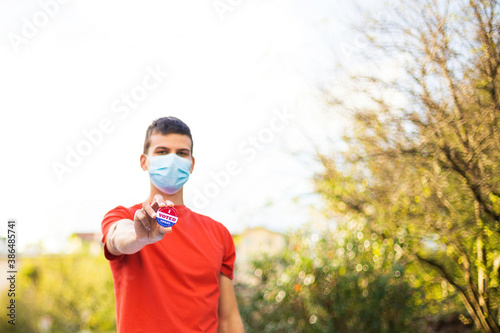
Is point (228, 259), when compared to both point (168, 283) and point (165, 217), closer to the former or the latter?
point (168, 283)

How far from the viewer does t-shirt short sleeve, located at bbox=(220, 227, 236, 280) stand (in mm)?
2186

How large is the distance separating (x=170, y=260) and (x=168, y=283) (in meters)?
0.09

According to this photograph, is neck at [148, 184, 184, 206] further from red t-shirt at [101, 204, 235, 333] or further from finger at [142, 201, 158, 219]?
finger at [142, 201, 158, 219]

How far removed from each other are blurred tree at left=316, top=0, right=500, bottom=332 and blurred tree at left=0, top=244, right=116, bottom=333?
671 cm

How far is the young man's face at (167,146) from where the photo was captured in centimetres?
213

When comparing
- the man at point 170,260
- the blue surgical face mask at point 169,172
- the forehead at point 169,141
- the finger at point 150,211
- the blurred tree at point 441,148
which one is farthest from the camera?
the blurred tree at point 441,148

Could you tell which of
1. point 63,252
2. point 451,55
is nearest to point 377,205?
point 451,55

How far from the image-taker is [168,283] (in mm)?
1860

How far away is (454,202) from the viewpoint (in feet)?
15.5

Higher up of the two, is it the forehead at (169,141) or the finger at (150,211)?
the forehead at (169,141)

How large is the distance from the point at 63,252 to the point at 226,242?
13502 mm

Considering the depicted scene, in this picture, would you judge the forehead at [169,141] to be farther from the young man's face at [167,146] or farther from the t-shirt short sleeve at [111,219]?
the t-shirt short sleeve at [111,219]

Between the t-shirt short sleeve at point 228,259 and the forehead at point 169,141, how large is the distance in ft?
1.57

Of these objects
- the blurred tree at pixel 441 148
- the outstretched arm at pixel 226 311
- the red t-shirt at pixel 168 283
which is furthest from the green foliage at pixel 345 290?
the red t-shirt at pixel 168 283
